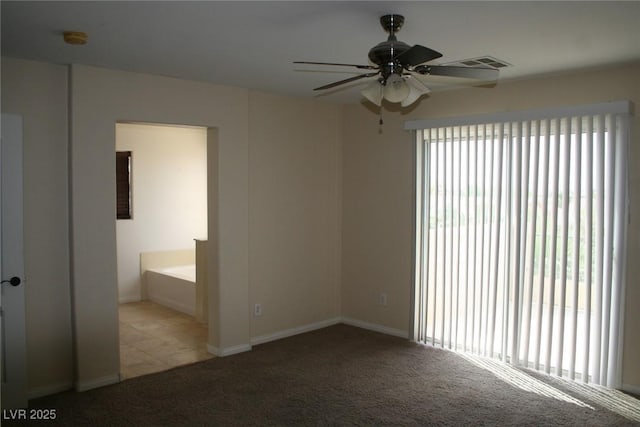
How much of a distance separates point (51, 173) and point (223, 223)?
1.45 meters

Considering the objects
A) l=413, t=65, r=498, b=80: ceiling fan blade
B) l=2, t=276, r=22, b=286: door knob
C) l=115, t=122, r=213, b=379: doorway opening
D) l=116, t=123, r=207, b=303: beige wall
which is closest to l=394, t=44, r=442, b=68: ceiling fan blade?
l=413, t=65, r=498, b=80: ceiling fan blade

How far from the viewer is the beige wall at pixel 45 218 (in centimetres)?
373

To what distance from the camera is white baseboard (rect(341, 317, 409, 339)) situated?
5.32 m

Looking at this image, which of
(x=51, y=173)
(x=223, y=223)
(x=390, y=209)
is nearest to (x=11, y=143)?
(x=51, y=173)

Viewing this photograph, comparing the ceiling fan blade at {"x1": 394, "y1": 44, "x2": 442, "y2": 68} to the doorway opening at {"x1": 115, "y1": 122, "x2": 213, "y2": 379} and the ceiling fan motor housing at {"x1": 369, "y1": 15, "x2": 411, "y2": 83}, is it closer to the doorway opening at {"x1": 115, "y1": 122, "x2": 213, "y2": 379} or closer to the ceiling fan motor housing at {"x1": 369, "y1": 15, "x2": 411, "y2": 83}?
the ceiling fan motor housing at {"x1": 369, "y1": 15, "x2": 411, "y2": 83}

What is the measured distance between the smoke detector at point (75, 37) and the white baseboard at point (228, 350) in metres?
2.80

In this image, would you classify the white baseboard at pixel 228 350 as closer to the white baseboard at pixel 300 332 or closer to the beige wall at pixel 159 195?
the white baseboard at pixel 300 332

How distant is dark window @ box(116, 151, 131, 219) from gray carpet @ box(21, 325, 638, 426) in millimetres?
3084

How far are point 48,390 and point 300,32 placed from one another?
3106 millimetres

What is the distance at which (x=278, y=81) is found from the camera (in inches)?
177

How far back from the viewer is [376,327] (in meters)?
5.54

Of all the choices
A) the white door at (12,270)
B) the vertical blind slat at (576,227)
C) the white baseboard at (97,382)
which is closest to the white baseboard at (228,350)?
the white baseboard at (97,382)

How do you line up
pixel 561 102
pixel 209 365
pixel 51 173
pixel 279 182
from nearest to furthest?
1. pixel 51 173
2. pixel 561 102
3. pixel 209 365
4. pixel 279 182

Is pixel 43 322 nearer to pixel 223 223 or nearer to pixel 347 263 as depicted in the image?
pixel 223 223
